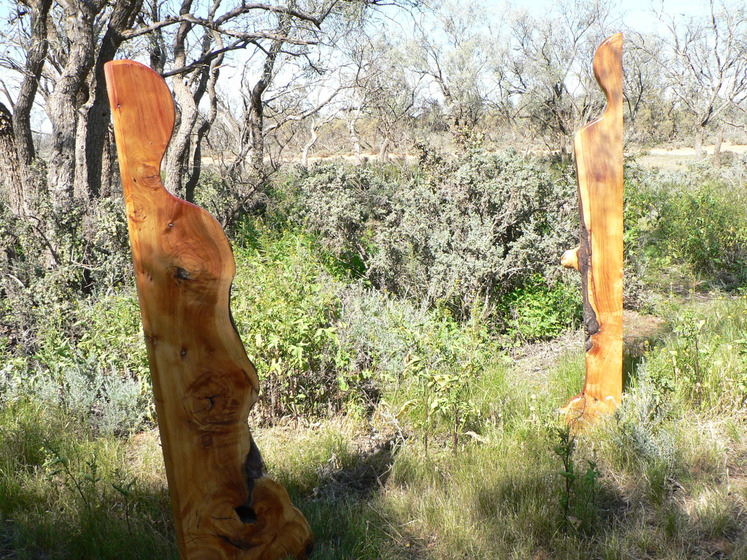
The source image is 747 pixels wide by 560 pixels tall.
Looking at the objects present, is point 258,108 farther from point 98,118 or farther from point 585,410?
point 585,410

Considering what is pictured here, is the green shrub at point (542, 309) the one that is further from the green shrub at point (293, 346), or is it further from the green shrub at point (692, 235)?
the green shrub at point (293, 346)

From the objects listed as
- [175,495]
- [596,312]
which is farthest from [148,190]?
[596,312]

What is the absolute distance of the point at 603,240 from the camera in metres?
3.37

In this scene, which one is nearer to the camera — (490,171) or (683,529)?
(683,529)

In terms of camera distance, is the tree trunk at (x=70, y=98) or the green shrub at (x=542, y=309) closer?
the green shrub at (x=542, y=309)

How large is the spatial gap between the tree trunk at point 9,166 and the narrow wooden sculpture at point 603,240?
622 cm

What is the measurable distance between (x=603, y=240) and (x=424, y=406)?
143 cm

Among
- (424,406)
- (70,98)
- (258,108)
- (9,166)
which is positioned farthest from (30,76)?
(424,406)

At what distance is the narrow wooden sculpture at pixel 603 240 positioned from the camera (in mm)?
3301

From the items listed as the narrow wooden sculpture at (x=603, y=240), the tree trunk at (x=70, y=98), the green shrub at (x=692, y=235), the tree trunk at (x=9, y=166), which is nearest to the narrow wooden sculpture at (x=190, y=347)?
the narrow wooden sculpture at (x=603, y=240)

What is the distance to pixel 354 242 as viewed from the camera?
725 cm

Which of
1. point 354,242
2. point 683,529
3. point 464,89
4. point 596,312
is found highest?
point 464,89

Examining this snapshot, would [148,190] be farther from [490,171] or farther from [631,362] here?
[490,171]

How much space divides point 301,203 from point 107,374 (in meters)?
3.98
